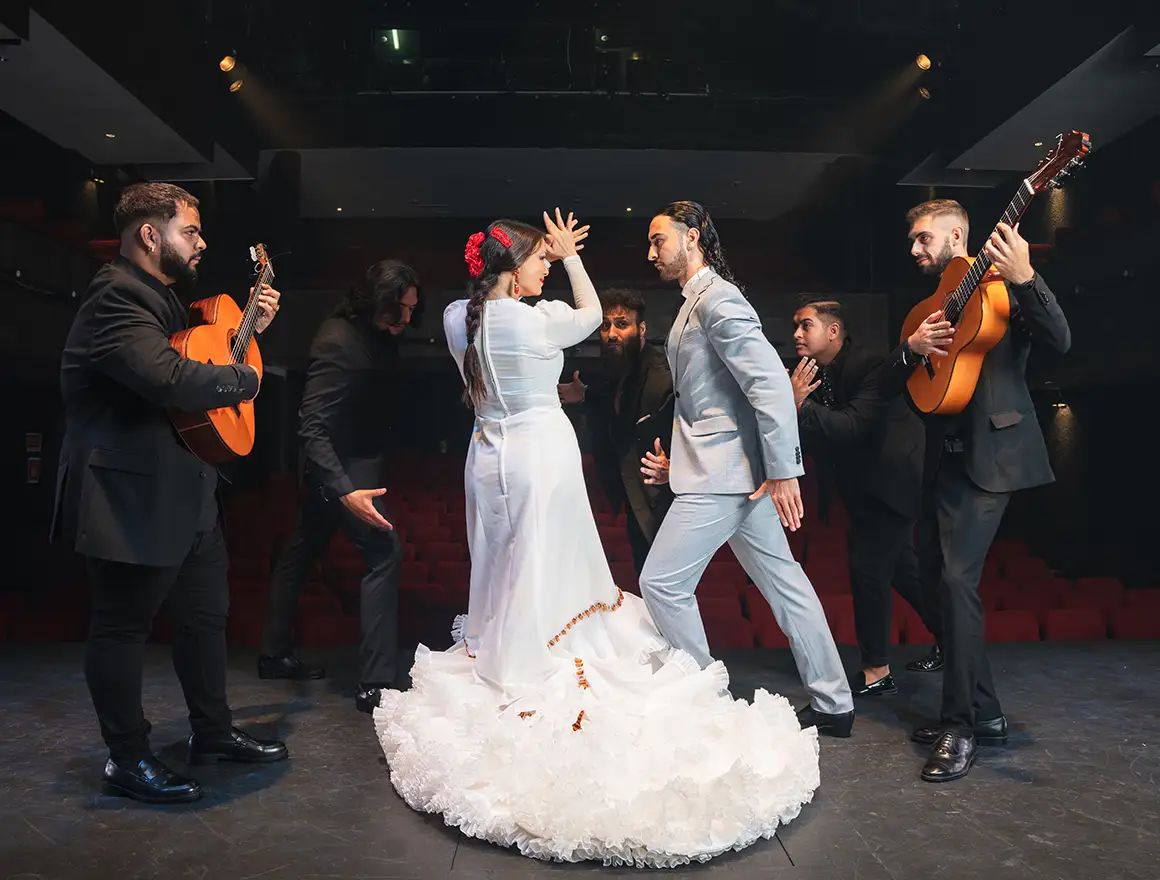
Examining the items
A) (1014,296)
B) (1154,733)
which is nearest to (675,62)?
(1014,296)

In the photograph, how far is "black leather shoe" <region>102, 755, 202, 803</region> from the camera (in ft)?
8.09

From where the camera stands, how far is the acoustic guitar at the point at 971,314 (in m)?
2.61

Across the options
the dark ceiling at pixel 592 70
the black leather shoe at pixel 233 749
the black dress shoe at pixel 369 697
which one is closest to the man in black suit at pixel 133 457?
the black leather shoe at pixel 233 749

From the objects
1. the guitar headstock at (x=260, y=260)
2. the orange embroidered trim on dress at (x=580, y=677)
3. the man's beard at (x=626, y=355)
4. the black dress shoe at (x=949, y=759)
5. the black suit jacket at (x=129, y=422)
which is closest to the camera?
the black suit jacket at (x=129, y=422)

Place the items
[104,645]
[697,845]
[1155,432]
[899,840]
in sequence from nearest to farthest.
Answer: [697,845]
[899,840]
[104,645]
[1155,432]

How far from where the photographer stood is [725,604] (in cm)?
451

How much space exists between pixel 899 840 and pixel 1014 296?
4.91ft

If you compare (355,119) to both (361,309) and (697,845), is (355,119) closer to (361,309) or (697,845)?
(361,309)

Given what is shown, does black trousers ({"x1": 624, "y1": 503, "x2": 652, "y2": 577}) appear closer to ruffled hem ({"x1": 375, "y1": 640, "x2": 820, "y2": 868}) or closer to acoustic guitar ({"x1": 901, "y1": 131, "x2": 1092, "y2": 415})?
ruffled hem ({"x1": 375, "y1": 640, "x2": 820, "y2": 868})

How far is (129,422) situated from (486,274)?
3.31ft

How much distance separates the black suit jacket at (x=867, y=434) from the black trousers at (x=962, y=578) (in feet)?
2.24

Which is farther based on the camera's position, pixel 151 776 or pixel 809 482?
pixel 809 482

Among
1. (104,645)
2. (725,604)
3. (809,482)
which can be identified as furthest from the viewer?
(809,482)

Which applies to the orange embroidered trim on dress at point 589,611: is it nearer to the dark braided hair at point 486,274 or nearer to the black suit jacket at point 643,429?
the dark braided hair at point 486,274
